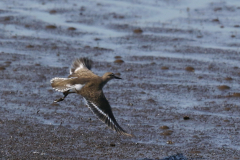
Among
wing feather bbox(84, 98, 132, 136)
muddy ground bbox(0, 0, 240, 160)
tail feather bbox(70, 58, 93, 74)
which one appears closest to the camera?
wing feather bbox(84, 98, 132, 136)

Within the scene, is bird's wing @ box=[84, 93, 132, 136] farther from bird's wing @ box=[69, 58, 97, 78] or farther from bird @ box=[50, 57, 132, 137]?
bird's wing @ box=[69, 58, 97, 78]

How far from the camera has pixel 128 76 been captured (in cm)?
1457

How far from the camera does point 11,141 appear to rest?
33.0 ft

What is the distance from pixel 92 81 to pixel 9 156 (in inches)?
79.9

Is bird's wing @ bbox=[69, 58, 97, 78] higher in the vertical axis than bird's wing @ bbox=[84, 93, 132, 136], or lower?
higher

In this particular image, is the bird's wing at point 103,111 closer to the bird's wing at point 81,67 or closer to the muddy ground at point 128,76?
the muddy ground at point 128,76

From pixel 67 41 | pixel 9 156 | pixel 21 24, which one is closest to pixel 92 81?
pixel 9 156

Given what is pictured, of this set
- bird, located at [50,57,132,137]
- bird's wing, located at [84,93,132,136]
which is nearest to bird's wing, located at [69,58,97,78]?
bird, located at [50,57,132,137]

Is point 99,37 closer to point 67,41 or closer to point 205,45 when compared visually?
point 67,41

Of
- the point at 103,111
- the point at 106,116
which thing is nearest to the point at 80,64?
the point at 103,111

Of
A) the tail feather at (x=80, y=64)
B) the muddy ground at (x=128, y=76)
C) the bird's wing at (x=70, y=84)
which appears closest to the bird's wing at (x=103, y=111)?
the bird's wing at (x=70, y=84)

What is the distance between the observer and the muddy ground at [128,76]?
1032 cm

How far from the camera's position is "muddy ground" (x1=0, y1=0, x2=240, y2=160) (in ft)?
33.9

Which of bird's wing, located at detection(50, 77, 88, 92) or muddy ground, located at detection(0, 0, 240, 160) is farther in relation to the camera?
muddy ground, located at detection(0, 0, 240, 160)
